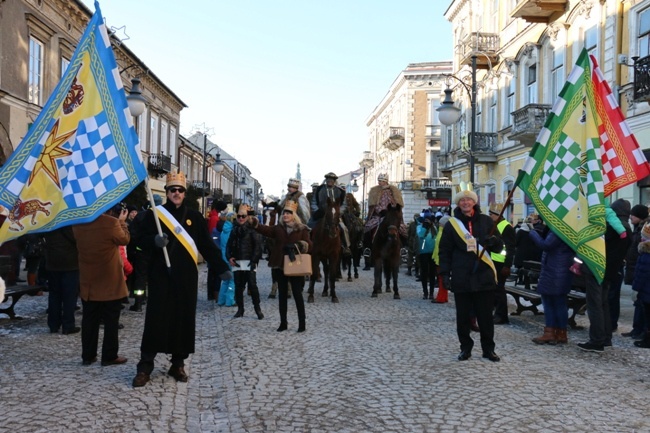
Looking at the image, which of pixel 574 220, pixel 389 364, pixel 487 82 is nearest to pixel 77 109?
pixel 389 364

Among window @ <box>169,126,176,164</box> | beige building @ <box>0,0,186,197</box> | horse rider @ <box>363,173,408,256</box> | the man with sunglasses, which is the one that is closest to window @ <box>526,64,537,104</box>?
horse rider @ <box>363,173,408,256</box>

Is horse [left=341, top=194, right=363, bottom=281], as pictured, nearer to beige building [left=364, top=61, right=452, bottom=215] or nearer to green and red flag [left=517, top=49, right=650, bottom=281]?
green and red flag [left=517, top=49, right=650, bottom=281]

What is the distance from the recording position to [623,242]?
28.1 feet

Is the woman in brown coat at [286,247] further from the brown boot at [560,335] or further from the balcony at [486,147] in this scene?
the balcony at [486,147]

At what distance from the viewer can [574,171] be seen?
7996 mm

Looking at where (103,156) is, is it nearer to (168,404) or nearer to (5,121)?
(168,404)

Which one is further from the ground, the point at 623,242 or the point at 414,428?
the point at 623,242

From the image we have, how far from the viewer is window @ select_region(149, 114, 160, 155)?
1658 inches

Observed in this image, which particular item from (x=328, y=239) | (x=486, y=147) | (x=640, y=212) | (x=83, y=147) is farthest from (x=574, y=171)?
(x=486, y=147)

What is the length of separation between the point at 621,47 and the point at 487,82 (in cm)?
1357

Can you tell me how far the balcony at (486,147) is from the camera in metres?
30.7

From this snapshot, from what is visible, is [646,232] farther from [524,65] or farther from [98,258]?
[524,65]

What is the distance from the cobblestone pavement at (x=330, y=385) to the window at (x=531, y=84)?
18812mm

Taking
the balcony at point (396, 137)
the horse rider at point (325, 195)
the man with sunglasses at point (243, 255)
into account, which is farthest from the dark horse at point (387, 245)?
the balcony at point (396, 137)
